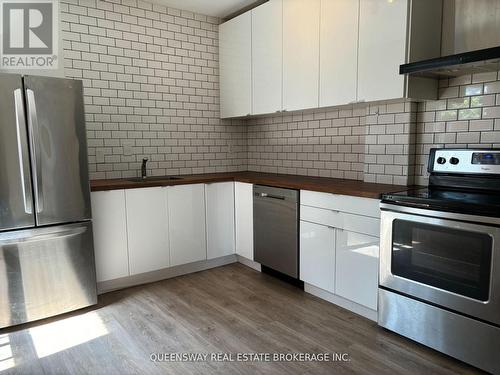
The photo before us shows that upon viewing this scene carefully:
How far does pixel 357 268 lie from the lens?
2.48 m

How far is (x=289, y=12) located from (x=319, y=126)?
3.39 ft

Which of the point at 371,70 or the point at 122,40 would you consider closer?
the point at 371,70

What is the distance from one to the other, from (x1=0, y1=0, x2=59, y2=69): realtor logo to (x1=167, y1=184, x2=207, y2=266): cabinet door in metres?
1.57

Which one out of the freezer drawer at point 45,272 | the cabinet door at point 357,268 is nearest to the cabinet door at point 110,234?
the freezer drawer at point 45,272

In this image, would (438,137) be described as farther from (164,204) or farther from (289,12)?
(164,204)

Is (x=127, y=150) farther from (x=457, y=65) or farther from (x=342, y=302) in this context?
(x=457, y=65)

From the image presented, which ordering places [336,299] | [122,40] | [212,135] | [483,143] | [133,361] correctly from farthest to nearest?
[212,135] → [122,40] → [336,299] → [483,143] → [133,361]

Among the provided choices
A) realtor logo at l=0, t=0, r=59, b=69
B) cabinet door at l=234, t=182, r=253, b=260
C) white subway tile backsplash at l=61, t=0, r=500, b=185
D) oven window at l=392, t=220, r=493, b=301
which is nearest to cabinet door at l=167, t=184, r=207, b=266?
cabinet door at l=234, t=182, r=253, b=260

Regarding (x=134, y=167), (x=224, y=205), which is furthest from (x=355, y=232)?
(x=134, y=167)

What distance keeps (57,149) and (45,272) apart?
88 cm

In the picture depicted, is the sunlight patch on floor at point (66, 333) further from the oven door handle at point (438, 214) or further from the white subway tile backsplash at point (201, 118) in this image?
the oven door handle at point (438, 214)

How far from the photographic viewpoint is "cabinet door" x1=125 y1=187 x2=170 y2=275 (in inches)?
120

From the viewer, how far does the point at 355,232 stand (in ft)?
8.11

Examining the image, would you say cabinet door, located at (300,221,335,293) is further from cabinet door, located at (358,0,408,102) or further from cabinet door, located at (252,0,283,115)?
cabinet door, located at (252,0,283,115)
